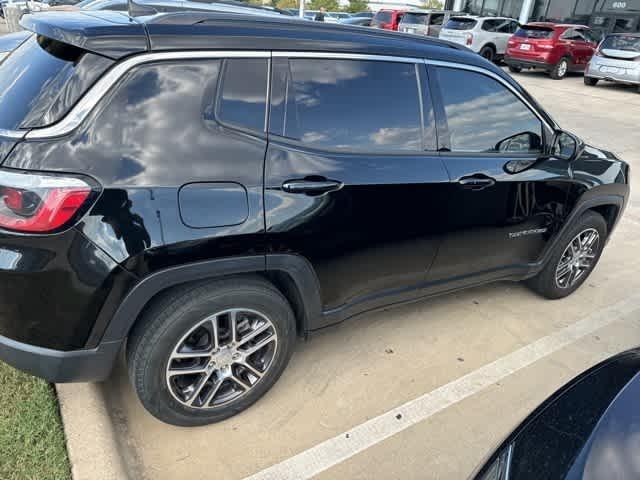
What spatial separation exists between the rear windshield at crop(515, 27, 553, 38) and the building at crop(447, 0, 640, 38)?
795cm

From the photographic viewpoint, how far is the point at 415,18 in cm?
1786

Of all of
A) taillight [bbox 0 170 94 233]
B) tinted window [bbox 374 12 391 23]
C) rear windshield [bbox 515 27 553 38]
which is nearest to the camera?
taillight [bbox 0 170 94 233]

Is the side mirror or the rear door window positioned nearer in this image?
the rear door window

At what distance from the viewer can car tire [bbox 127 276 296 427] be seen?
6.52ft

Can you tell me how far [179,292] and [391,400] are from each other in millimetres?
1327

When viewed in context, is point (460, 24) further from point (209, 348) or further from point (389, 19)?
point (209, 348)

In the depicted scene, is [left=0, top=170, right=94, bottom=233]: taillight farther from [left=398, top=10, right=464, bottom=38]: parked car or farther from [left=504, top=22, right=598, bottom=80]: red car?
[left=398, top=10, right=464, bottom=38]: parked car

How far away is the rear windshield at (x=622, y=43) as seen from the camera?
43.9 feet

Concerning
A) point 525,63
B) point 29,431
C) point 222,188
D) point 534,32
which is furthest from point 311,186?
point 534,32

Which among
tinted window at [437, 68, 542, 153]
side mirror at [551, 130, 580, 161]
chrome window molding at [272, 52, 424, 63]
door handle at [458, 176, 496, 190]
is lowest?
door handle at [458, 176, 496, 190]

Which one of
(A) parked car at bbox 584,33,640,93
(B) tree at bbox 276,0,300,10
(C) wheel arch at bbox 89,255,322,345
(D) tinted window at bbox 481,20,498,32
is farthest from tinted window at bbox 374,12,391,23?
(B) tree at bbox 276,0,300,10

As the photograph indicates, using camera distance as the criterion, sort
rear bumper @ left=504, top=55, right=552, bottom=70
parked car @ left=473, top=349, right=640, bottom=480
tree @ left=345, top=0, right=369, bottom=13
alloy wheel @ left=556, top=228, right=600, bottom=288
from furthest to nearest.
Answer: tree @ left=345, top=0, right=369, bottom=13
rear bumper @ left=504, top=55, right=552, bottom=70
alloy wheel @ left=556, top=228, right=600, bottom=288
parked car @ left=473, top=349, right=640, bottom=480

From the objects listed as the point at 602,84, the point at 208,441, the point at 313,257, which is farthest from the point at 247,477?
the point at 602,84

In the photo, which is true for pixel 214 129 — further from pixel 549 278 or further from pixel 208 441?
pixel 549 278
